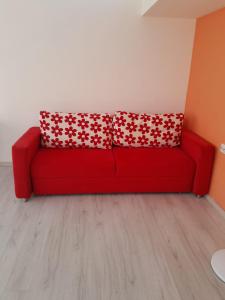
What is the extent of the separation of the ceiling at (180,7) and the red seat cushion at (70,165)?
160cm

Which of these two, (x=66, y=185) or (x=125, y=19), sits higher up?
(x=125, y=19)

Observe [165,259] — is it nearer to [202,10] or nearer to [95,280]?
[95,280]

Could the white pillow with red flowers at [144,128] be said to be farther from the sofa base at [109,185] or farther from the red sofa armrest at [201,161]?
the sofa base at [109,185]

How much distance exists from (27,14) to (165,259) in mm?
2846

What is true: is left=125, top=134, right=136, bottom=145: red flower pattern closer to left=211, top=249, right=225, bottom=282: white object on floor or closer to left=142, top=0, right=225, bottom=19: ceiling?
left=142, top=0, right=225, bottom=19: ceiling

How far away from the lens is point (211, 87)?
2.59 metres

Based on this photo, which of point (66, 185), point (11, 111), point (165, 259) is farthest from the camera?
point (11, 111)

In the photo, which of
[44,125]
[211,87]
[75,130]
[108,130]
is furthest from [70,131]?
[211,87]

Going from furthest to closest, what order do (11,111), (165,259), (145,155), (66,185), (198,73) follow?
(11,111)
(198,73)
(145,155)
(66,185)
(165,259)

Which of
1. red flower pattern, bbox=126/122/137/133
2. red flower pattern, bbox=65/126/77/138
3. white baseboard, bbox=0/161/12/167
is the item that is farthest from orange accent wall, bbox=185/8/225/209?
white baseboard, bbox=0/161/12/167

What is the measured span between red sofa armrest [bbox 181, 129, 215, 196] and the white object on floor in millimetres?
812

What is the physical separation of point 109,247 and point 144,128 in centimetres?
149

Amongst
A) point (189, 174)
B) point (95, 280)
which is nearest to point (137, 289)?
point (95, 280)

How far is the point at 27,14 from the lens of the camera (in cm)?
272
